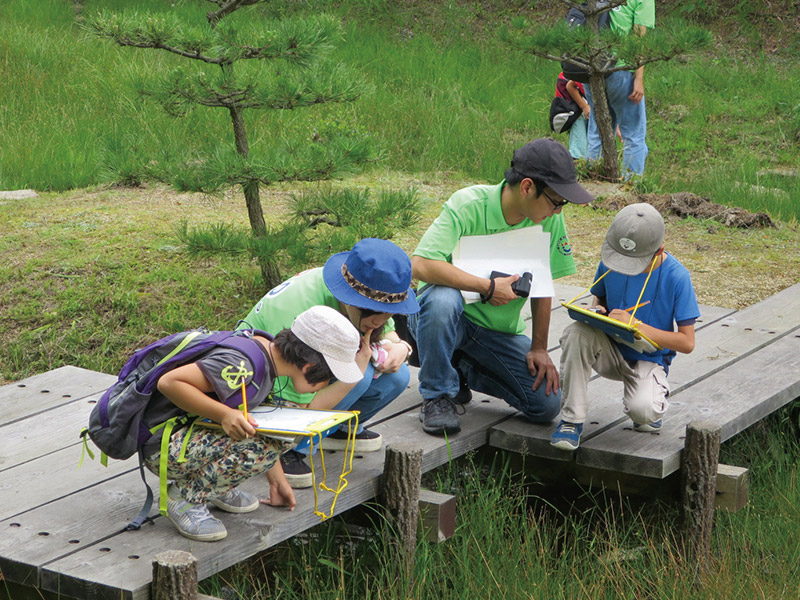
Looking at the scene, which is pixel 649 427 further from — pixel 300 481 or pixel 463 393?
pixel 300 481

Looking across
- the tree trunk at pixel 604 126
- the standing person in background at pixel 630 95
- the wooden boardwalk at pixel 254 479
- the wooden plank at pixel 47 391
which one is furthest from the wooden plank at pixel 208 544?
the standing person in background at pixel 630 95

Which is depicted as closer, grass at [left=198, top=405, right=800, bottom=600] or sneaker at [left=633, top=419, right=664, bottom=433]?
grass at [left=198, top=405, right=800, bottom=600]

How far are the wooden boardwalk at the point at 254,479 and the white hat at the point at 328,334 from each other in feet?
1.56

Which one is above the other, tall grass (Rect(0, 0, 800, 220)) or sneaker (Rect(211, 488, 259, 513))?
tall grass (Rect(0, 0, 800, 220))

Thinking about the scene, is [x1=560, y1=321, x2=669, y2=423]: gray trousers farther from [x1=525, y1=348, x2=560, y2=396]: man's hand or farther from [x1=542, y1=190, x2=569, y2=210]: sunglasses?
[x1=542, y1=190, x2=569, y2=210]: sunglasses

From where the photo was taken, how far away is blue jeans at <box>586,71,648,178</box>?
7.70m

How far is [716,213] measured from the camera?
7.16 m

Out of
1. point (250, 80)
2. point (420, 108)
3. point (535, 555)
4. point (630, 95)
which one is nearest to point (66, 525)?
point (535, 555)

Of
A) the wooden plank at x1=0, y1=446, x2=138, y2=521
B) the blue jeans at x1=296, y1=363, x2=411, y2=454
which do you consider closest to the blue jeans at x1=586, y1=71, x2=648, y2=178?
the blue jeans at x1=296, y1=363, x2=411, y2=454

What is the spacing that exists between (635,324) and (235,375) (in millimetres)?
1330

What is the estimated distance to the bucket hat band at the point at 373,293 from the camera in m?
2.85

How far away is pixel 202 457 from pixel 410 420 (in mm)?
1140

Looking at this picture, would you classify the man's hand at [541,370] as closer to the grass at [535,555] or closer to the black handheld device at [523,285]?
the black handheld device at [523,285]

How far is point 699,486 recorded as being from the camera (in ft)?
10.8
